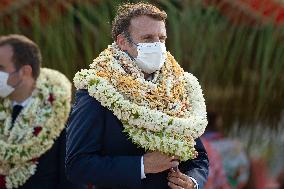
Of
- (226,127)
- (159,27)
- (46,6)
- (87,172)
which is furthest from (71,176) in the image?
(226,127)

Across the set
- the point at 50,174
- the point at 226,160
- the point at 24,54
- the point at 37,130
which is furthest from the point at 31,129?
the point at 226,160

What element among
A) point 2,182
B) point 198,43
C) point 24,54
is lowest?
point 2,182

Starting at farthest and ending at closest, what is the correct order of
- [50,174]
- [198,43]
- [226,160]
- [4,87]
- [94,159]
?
[226,160], [198,43], [4,87], [50,174], [94,159]

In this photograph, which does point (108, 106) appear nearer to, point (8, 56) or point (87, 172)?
point (87, 172)

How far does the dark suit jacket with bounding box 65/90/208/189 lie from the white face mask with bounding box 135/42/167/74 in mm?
237

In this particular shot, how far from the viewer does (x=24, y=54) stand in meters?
4.38

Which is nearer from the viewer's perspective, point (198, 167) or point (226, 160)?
point (198, 167)

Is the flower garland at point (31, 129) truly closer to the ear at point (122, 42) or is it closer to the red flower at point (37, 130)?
the red flower at point (37, 130)

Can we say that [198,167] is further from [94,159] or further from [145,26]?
[145,26]

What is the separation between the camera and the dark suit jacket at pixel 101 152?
3158 millimetres

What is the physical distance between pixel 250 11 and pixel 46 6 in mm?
1312

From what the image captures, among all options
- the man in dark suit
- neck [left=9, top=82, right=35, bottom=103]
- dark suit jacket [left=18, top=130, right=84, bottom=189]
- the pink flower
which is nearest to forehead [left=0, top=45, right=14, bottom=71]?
the man in dark suit

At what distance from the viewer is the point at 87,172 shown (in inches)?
125

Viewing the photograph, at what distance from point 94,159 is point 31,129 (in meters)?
1.20
